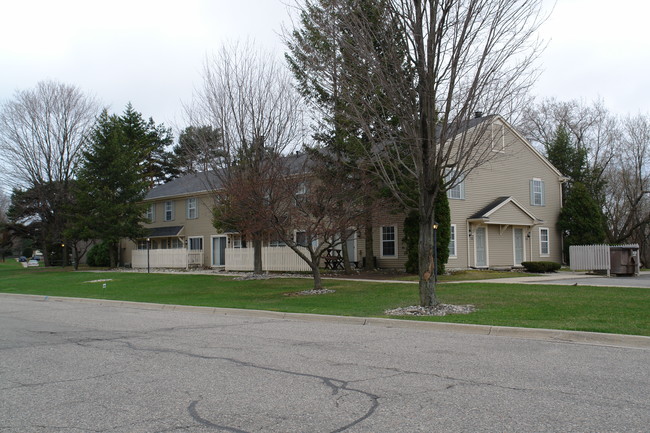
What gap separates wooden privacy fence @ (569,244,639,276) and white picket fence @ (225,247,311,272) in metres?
13.4

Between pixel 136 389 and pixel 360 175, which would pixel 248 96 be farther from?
pixel 136 389

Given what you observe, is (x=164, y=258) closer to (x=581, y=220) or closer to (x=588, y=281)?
(x=581, y=220)

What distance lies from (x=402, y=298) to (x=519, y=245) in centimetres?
1714

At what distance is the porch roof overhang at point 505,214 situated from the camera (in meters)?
29.7

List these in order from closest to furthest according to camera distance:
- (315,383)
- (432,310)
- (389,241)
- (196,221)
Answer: (315,383) < (432,310) < (389,241) < (196,221)

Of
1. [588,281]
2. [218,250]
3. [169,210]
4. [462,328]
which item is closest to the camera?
[462,328]

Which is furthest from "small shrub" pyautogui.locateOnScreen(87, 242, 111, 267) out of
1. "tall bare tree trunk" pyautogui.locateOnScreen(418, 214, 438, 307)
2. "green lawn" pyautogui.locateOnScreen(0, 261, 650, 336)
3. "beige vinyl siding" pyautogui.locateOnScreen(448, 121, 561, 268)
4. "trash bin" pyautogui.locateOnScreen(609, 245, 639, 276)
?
"tall bare tree trunk" pyautogui.locateOnScreen(418, 214, 438, 307)

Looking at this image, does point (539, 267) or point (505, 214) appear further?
point (505, 214)

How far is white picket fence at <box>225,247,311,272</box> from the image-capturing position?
31.2m

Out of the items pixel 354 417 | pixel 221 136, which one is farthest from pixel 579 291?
pixel 221 136

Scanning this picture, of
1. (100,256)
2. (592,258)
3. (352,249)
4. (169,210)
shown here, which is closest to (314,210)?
(352,249)

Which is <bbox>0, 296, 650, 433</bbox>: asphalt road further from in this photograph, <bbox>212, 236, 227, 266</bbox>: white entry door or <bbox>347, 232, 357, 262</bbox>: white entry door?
<bbox>212, 236, 227, 266</bbox>: white entry door

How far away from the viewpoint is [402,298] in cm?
1745

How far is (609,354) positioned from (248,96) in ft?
63.3
